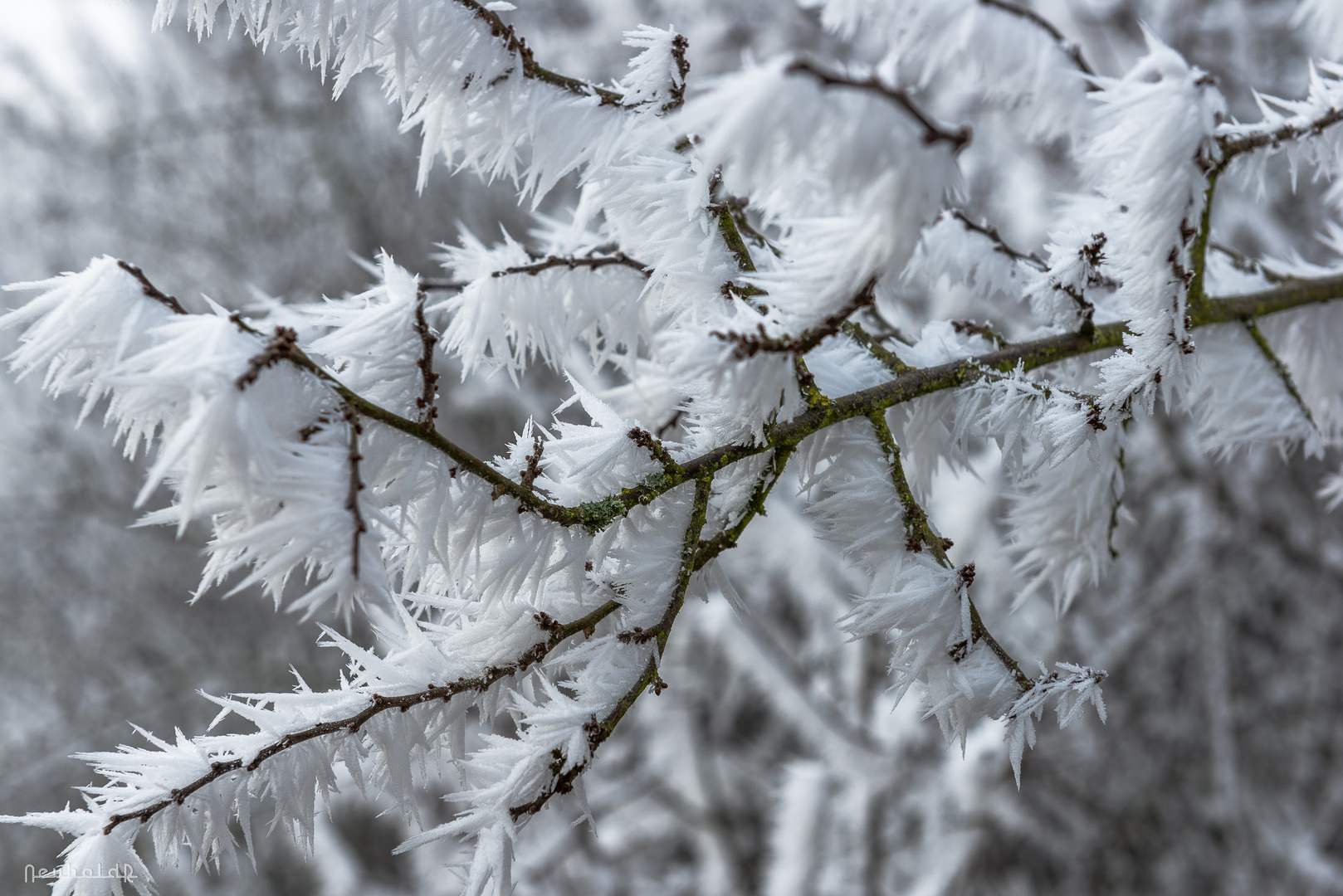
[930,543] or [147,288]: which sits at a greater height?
[147,288]

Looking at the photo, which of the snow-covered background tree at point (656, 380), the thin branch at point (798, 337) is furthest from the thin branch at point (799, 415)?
the thin branch at point (798, 337)

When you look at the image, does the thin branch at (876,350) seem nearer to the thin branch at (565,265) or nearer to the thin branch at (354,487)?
the thin branch at (565,265)

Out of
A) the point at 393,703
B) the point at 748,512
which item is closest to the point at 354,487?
the point at 393,703

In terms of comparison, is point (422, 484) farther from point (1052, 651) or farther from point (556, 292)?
point (1052, 651)

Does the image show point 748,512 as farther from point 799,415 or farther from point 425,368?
point 425,368

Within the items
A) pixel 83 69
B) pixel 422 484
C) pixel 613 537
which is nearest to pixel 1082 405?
pixel 613 537

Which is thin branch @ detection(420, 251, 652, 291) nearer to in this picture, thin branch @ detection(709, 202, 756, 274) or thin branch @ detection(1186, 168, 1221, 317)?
thin branch @ detection(709, 202, 756, 274)
